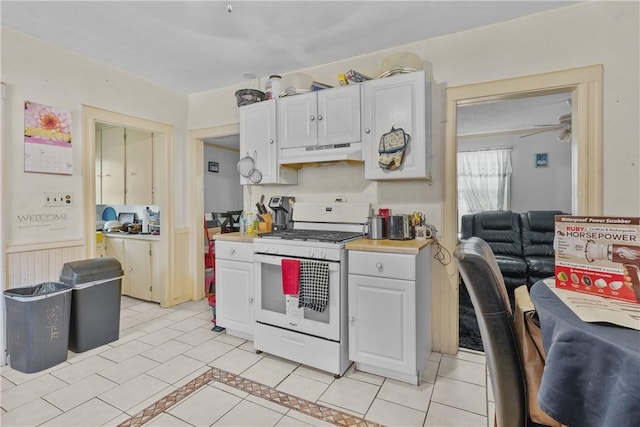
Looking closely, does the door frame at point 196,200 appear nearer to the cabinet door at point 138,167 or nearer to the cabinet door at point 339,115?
the cabinet door at point 138,167

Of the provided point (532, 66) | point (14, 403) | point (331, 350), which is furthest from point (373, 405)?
point (532, 66)

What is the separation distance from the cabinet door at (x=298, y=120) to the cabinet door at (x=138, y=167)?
1963 millimetres

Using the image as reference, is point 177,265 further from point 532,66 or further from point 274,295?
point 532,66

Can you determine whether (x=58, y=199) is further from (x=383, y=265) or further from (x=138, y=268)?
(x=383, y=265)

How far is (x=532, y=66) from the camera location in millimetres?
2279

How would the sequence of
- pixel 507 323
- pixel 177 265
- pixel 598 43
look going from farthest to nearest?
pixel 177 265 < pixel 598 43 < pixel 507 323

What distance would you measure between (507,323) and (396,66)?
2.10 m

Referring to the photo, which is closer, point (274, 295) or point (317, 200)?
point (274, 295)

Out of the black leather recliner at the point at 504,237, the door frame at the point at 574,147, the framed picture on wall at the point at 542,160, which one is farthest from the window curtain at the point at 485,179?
the door frame at the point at 574,147

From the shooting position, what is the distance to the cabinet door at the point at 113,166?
4066 mm

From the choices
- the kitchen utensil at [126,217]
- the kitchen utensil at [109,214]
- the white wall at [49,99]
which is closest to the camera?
the white wall at [49,99]

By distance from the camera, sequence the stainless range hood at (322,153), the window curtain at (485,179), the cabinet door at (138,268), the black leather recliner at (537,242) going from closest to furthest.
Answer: the stainless range hood at (322,153) → the cabinet door at (138,268) → the black leather recliner at (537,242) → the window curtain at (485,179)

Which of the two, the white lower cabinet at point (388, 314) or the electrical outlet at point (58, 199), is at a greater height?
the electrical outlet at point (58, 199)

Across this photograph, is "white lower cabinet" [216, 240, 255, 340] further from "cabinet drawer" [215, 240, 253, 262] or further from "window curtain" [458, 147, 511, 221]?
"window curtain" [458, 147, 511, 221]
